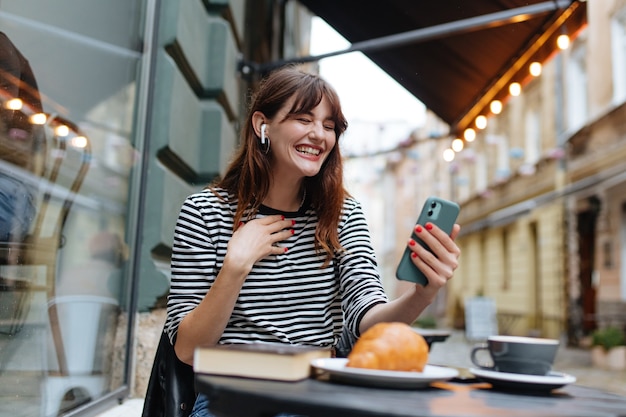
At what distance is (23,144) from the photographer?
1848mm

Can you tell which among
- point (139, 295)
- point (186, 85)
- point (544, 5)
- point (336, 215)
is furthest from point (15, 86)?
point (544, 5)

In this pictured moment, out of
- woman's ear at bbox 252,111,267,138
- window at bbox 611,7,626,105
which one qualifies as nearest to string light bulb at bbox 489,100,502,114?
woman's ear at bbox 252,111,267,138

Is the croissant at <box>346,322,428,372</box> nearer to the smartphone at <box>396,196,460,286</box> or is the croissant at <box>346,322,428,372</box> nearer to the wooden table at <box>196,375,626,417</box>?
the wooden table at <box>196,375,626,417</box>

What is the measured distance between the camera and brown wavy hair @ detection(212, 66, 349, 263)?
5.49 feet

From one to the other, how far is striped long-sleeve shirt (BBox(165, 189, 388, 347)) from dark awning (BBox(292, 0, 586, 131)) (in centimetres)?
255

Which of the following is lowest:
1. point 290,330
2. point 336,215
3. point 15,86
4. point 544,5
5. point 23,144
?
point 290,330

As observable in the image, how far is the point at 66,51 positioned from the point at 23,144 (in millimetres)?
447

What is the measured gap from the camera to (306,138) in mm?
1651

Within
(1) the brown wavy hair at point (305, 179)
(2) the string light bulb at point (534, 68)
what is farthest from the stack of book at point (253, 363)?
(2) the string light bulb at point (534, 68)

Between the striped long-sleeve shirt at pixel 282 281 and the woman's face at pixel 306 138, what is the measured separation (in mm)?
181

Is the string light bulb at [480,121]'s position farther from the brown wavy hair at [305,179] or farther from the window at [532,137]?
the window at [532,137]

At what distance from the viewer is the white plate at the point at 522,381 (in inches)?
43.8

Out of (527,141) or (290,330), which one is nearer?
(290,330)

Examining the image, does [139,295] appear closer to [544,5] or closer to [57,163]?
[57,163]
